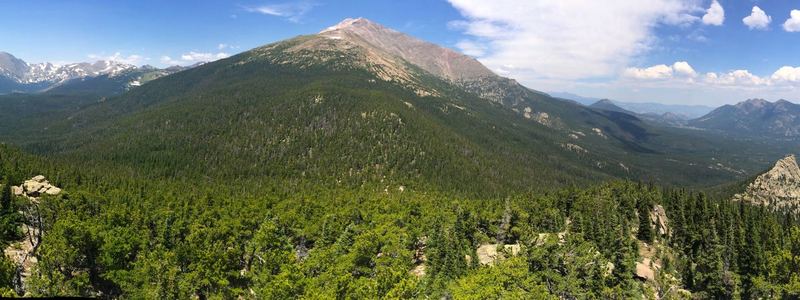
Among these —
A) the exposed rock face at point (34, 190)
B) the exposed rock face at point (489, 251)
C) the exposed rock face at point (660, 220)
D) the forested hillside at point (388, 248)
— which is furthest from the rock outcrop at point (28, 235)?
the exposed rock face at point (660, 220)

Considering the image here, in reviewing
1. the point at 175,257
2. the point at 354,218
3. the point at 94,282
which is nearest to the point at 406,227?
the point at 354,218

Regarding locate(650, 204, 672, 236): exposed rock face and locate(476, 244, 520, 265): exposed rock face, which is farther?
locate(650, 204, 672, 236): exposed rock face

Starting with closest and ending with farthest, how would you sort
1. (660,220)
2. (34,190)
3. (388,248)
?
1. (388,248)
2. (34,190)
3. (660,220)

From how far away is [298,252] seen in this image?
13100 centimetres

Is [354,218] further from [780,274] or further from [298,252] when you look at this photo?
[780,274]

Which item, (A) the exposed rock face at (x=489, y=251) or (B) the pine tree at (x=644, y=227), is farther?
(B) the pine tree at (x=644, y=227)

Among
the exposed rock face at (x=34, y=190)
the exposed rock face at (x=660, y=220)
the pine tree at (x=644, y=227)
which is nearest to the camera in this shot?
the exposed rock face at (x=34, y=190)

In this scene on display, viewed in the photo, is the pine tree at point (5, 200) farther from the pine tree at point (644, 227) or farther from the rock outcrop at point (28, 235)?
the pine tree at point (644, 227)

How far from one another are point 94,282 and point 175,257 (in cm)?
2077

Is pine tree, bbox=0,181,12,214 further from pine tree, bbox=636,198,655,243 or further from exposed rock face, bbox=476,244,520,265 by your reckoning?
pine tree, bbox=636,198,655,243

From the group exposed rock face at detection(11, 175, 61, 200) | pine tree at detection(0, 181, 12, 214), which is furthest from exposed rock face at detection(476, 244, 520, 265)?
exposed rock face at detection(11, 175, 61, 200)

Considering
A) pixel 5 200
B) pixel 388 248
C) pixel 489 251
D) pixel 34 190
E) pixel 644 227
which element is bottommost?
pixel 489 251

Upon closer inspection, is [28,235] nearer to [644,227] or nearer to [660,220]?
[644,227]

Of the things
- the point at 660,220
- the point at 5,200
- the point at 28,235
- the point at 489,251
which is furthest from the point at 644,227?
the point at 5,200
